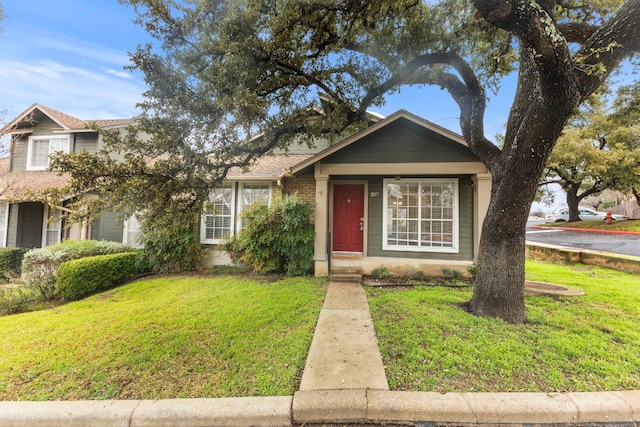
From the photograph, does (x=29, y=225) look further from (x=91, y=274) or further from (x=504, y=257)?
(x=504, y=257)

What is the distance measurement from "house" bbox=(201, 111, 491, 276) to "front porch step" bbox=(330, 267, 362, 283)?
0.86 ft

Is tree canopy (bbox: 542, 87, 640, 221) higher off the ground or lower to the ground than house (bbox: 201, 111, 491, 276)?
higher

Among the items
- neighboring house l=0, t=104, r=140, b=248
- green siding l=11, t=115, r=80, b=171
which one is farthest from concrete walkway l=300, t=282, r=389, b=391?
green siding l=11, t=115, r=80, b=171

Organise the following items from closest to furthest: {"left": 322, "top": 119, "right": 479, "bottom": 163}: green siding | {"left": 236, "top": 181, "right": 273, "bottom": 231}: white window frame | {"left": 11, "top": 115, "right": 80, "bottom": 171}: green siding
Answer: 1. {"left": 322, "top": 119, "right": 479, "bottom": 163}: green siding
2. {"left": 236, "top": 181, "right": 273, "bottom": 231}: white window frame
3. {"left": 11, "top": 115, "right": 80, "bottom": 171}: green siding

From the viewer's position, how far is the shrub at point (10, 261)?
356 inches

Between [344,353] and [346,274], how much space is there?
4.00m

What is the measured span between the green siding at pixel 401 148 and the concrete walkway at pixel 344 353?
4.33m

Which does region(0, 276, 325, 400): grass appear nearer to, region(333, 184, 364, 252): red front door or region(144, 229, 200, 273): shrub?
region(144, 229, 200, 273): shrub

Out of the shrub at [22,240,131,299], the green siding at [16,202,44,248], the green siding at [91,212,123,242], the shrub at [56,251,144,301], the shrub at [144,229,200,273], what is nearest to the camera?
the shrub at [56,251,144,301]

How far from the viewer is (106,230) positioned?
1030cm

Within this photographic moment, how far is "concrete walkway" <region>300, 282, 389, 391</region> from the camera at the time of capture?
9.80 ft

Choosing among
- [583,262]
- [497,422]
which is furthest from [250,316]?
[583,262]

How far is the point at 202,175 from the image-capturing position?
16.7 feet

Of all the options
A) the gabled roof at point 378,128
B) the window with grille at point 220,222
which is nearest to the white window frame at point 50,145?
the window with grille at point 220,222
